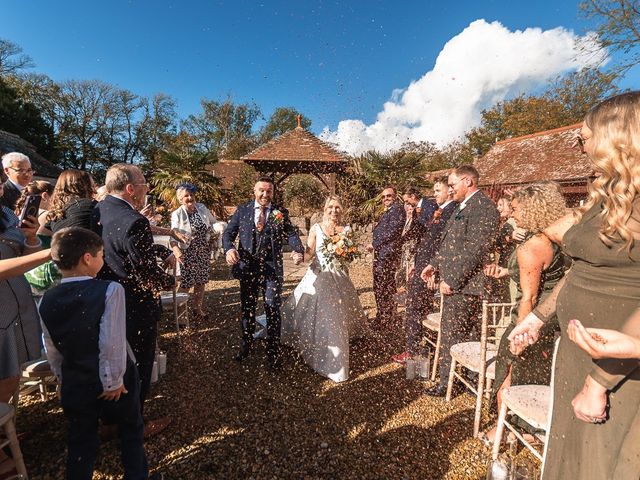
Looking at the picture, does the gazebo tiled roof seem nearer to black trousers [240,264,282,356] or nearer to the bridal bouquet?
the bridal bouquet

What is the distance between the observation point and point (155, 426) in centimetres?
312

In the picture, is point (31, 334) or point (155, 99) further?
point (155, 99)

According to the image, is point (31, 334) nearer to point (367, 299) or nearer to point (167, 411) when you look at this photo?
point (167, 411)

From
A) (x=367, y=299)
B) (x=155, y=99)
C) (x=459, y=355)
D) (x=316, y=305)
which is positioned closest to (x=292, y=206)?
(x=367, y=299)

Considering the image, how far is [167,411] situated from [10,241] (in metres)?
2.07

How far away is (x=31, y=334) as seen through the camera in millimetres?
2693

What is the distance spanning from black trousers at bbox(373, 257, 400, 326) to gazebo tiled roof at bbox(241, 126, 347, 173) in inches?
392

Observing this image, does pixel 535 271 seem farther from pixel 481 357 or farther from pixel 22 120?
pixel 22 120

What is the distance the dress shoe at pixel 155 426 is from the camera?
3064 millimetres

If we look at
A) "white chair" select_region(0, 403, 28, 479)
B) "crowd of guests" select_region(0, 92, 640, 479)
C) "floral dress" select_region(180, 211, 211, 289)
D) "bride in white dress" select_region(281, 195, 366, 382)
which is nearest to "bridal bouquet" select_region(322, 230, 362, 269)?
"bride in white dress" select_region(281, 195, 366, 382)

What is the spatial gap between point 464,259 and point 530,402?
1.51 m

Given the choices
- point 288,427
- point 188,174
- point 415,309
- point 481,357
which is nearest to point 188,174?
point 188,174

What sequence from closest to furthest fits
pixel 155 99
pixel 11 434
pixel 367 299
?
pixel 11 434, pixel 367 299, pixel 155 99

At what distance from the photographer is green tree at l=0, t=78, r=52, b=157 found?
84.7 ft
